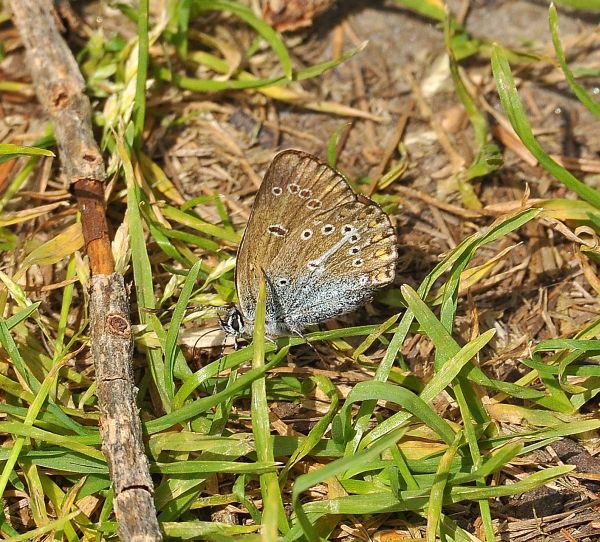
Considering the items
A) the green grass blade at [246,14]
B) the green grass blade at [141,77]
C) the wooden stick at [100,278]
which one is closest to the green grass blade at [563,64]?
the green grass blade at [246,14]

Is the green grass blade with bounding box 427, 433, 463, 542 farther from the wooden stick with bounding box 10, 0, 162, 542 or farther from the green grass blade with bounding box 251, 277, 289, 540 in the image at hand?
the wooden stick with bounding box 10, 0, 162, 542

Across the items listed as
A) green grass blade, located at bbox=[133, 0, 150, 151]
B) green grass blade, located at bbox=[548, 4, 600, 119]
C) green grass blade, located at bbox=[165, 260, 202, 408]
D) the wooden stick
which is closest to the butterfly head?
green grass blade, located at bbox=[165, 260, 202, 408]

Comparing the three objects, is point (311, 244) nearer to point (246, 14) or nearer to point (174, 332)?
point (174, 332)

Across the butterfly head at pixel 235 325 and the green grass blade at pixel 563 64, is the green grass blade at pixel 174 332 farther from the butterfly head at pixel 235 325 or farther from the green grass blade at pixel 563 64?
the green grass blade at pixel 563 64

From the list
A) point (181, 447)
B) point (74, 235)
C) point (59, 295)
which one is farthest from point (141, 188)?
point (181, 447)

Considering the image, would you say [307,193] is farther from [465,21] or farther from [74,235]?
[465,21]

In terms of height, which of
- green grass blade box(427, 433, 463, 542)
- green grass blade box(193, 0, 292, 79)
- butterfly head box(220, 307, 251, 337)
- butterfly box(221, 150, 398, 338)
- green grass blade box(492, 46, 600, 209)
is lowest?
green grass blade box(427, 433, 463, 542)
